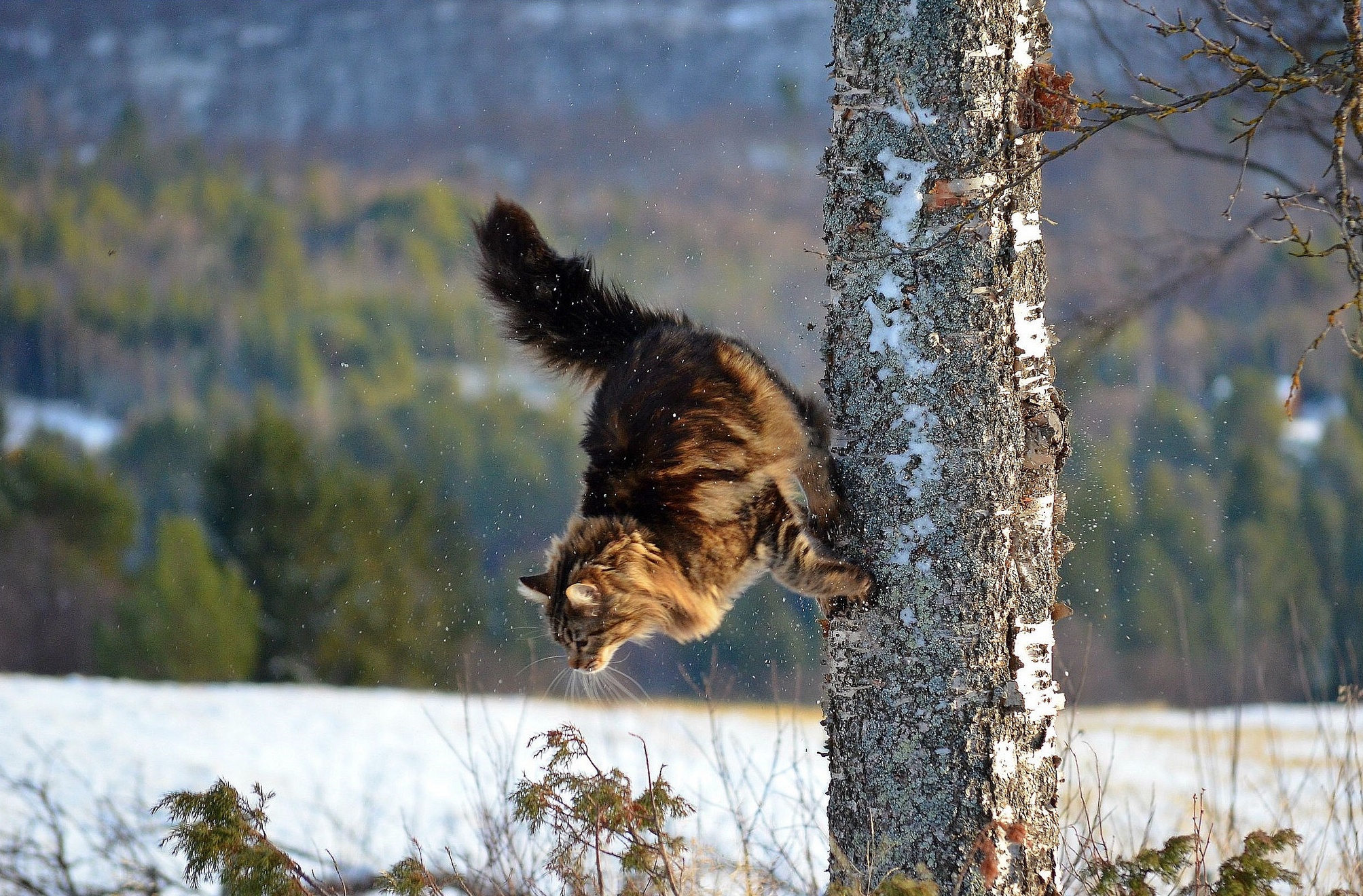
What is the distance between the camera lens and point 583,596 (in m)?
2.61

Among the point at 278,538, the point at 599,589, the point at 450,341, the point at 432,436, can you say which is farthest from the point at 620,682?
the point at 450,341

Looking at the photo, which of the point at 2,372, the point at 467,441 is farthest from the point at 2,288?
the point at 467,441

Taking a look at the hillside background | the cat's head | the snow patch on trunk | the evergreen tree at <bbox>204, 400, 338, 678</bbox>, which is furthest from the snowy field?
the evergreen tree at <bbox>204, 400, 338, 678</bbox>

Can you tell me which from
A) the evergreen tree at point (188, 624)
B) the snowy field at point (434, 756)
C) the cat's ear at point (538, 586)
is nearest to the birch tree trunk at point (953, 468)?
the snowy field at point (434, 756)

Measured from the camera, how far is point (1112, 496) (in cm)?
2441

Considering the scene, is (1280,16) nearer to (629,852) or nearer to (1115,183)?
(629,852)

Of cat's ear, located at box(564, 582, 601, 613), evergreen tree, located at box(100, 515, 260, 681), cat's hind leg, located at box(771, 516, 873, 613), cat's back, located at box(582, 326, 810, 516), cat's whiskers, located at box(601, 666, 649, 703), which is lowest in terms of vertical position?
evergreen tree, located at box(100, 515, 260, 681)

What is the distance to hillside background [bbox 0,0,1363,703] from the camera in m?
11.0

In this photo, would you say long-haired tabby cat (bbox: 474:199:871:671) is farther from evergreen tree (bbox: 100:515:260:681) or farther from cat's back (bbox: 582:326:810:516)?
evergreen tree (bbox: 100:515:260:681)

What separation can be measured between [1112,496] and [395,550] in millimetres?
16982

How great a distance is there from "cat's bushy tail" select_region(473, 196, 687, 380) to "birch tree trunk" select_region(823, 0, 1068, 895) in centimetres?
89

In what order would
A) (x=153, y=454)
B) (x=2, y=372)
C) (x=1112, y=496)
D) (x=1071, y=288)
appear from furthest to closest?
1. (x=2, y=372)
2. (x=153, y=454)
3. (x=1112, y=496)
4. (x=1071, y=288)

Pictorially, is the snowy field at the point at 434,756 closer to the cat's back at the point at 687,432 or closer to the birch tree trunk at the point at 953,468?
the birch tree trunk at the point at 953,468

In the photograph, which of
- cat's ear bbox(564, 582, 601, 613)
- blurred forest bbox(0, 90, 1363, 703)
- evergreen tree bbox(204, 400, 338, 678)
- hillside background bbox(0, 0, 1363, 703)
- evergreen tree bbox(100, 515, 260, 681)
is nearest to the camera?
cat's ear bbox(564, 582, 601, 613)
